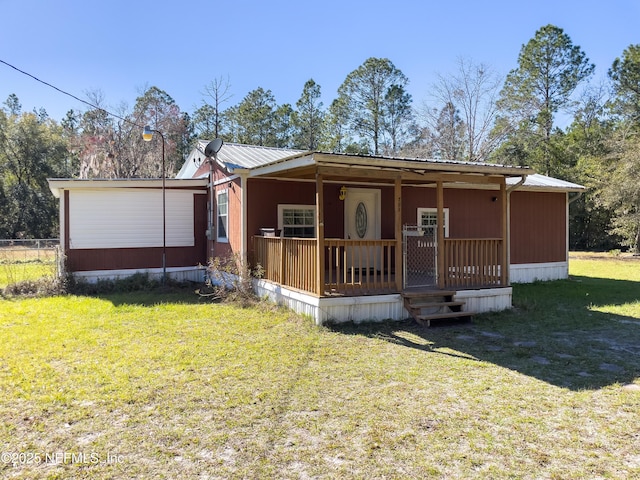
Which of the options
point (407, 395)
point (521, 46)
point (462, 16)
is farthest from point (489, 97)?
point (407, 395)

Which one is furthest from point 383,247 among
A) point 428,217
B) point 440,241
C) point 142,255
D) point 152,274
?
point 142,255

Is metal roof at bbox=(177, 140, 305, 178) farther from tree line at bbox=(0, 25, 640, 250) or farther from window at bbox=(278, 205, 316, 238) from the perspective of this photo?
tree line at bbox=(0, 25, 640, 250)

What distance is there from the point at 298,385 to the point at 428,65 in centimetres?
2761

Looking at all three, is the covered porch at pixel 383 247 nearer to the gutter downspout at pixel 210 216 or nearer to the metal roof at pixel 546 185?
the gutter downspout at pixel 210 216

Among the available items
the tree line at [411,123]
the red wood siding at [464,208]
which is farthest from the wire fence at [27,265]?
the tree line at [411,123]

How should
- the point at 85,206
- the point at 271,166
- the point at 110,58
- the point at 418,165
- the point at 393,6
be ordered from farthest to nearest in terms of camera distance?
the point at 110,58 < the point at 393,6 < the point at 85,206 < the point at 271,166 < the point at 418,165

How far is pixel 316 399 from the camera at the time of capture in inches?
162

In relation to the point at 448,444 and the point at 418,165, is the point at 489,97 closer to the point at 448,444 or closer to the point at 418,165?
the point at 418,165

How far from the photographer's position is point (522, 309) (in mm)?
8297

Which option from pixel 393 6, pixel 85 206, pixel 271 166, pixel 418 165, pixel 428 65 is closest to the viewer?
pixel 418 165

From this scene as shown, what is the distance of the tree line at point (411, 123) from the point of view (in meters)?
27.0

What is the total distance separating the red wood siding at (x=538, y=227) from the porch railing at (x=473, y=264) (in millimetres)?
4339

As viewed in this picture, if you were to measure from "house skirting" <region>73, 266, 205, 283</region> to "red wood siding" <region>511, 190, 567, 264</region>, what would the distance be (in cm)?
843

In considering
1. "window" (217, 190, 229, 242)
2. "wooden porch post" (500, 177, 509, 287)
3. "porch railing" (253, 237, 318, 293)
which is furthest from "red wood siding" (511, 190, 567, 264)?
"window" (217, 190, 229, 242)
